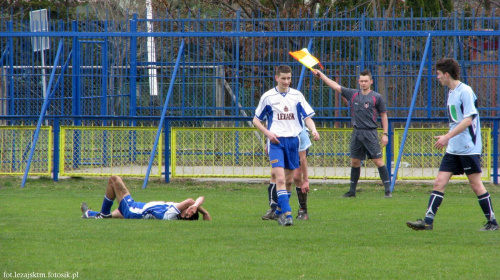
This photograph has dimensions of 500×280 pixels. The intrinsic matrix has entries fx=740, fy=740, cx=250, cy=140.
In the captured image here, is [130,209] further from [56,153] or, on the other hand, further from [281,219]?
[56,153]

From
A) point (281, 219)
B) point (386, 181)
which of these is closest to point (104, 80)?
point (386, 181)

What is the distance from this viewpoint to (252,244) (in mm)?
7195

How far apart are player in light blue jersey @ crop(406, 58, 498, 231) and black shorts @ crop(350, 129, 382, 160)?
13.0 feet

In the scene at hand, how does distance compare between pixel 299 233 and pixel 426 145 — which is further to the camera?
pixel 426 145

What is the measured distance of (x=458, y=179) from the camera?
1415 cm

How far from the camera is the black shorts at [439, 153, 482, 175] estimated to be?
7.89m

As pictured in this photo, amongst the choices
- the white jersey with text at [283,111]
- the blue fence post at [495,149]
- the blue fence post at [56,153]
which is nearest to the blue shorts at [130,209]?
the white jersey with text at [283,111]

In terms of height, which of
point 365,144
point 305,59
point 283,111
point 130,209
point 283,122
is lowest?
point 130,209

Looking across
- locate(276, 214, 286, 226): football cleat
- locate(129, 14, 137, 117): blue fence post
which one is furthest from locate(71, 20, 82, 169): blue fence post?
locate(276, 214, 286, 226): football cleat

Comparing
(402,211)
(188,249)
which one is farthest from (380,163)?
(188,249)

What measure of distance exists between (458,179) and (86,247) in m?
9.05

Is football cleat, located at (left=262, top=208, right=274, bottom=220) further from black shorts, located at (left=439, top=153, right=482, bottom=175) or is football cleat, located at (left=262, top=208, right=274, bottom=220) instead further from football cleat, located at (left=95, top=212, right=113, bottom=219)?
black shorts, located at (left=439, top=153, right=482, bottom=175)

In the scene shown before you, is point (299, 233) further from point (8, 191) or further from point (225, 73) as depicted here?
point (225, 73)

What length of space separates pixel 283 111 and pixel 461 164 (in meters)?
2.09
